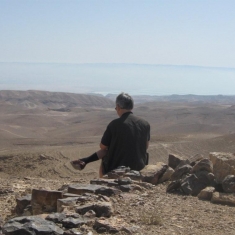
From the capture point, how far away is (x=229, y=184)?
5723mm

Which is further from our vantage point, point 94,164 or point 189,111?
point 189,111

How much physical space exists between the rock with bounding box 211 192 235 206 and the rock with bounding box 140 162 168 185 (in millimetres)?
1126

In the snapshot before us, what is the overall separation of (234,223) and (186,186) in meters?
1.38

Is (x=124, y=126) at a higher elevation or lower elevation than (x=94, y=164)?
higher

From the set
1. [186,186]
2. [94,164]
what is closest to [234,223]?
[186,186]

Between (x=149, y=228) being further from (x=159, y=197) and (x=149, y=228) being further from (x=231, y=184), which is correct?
(x=231, y=184)

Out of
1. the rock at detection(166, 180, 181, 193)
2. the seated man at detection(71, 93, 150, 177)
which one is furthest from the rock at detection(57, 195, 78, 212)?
the seated man at detection(71, 93, 150, 177)

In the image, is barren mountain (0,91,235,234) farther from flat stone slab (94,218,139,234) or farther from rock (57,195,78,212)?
rock (57,195,78,212)

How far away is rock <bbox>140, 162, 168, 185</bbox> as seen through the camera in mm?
6422

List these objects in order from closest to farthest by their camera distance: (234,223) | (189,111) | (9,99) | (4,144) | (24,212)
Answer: (234,223)
(24,212)
(4,144)
(189,111)
(9,99)

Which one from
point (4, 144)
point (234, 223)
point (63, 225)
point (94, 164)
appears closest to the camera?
point (63, 225)

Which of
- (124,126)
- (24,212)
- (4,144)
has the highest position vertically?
(124,126)

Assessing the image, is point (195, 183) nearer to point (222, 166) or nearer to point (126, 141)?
point (222, 166)

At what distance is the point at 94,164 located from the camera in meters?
20.4
